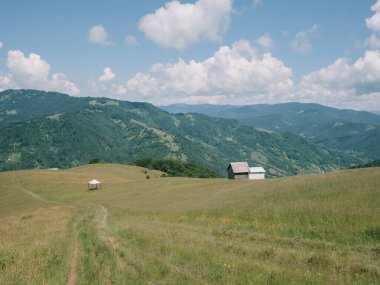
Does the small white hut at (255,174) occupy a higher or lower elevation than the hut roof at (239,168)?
lower

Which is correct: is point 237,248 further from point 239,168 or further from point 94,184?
point 239,168

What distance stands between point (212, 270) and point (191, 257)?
236 centimetres

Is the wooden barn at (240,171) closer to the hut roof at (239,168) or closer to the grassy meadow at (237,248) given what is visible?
the hut roof at (239,168)

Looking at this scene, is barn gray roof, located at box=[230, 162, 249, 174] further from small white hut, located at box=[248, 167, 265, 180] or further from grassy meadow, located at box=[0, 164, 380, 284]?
grassy meadow, located at box=[0, 164, 380, 284]

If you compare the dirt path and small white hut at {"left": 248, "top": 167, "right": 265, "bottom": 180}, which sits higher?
the dirt path

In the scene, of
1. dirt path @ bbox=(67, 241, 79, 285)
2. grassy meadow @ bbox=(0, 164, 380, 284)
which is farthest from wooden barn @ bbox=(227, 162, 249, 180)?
dirt path @ bbox=(67, 241, 79, 285)

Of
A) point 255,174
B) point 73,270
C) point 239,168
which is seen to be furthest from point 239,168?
point 73,270

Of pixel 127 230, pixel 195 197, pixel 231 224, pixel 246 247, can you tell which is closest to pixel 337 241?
pixel 246 247

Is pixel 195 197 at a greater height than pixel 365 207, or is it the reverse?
pixel 365 207

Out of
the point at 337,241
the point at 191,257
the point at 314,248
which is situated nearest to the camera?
the point at 191,257

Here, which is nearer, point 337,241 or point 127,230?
point 337,241

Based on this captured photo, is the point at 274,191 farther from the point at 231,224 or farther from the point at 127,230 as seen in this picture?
the point at 127,230

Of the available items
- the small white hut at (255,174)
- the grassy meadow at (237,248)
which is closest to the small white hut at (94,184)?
the small white hut at (255,174)

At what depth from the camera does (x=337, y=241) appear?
1831 cm
